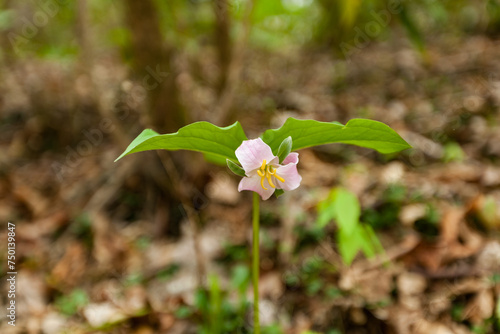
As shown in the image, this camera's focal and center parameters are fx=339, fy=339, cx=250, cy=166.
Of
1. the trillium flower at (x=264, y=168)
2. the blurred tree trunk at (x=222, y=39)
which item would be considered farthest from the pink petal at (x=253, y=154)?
the blurred tree trunk at (x=222, y=39)

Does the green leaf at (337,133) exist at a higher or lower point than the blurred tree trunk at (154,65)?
lower

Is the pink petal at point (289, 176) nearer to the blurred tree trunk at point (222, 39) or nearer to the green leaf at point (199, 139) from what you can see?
the green leaf at point (199, 139)

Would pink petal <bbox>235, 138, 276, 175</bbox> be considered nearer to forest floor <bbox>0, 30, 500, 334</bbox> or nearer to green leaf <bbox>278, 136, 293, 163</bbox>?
green leaf <bbox>278, 136, 293, 163</bbox>

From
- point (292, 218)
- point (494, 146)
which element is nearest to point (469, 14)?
point (494, 146)

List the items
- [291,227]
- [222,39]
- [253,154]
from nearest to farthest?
1. [253,154]
2. [291,227]
3. [222,39]

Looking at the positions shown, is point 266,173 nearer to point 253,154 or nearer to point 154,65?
point 253,154

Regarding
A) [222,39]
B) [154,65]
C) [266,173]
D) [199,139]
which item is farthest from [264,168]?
[222,39]

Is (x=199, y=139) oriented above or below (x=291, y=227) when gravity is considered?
below
